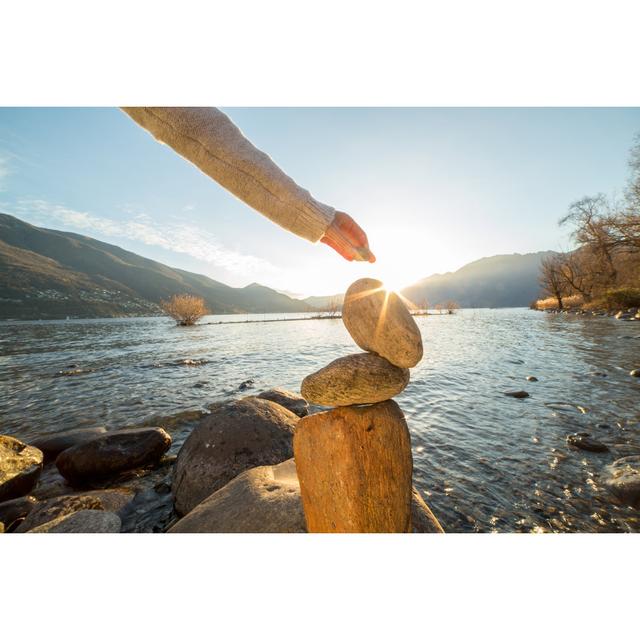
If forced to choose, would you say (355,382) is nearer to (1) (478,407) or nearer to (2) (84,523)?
(2) (84,523)

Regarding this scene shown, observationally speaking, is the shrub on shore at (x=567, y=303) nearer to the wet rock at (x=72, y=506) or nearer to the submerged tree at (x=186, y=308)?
the wet rock at (x=72, y=506)

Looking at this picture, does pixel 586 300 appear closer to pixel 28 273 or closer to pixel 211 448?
pixel 211 448

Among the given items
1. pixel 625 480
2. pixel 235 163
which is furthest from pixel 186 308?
pixel 625 480

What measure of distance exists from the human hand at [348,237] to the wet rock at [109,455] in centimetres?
601

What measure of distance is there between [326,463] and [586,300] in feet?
187

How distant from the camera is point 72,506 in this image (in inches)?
160

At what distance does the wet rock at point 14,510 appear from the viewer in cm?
414

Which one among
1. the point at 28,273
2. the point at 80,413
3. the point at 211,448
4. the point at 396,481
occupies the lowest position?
the point at 80,413

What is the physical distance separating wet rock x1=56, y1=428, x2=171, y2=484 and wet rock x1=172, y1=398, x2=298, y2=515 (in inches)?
57.0

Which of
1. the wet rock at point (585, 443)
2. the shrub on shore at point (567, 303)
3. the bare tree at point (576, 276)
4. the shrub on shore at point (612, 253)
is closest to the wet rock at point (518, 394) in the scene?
the wet rock at point (585, 443)

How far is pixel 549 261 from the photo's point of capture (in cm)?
5359

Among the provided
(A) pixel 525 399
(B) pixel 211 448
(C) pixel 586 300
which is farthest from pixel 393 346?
(C) pixel 586 300

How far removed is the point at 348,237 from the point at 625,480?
549 centimetres

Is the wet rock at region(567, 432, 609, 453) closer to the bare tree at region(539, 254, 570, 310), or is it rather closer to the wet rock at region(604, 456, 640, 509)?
the wet rock at region(604, 456, 640, 509)
